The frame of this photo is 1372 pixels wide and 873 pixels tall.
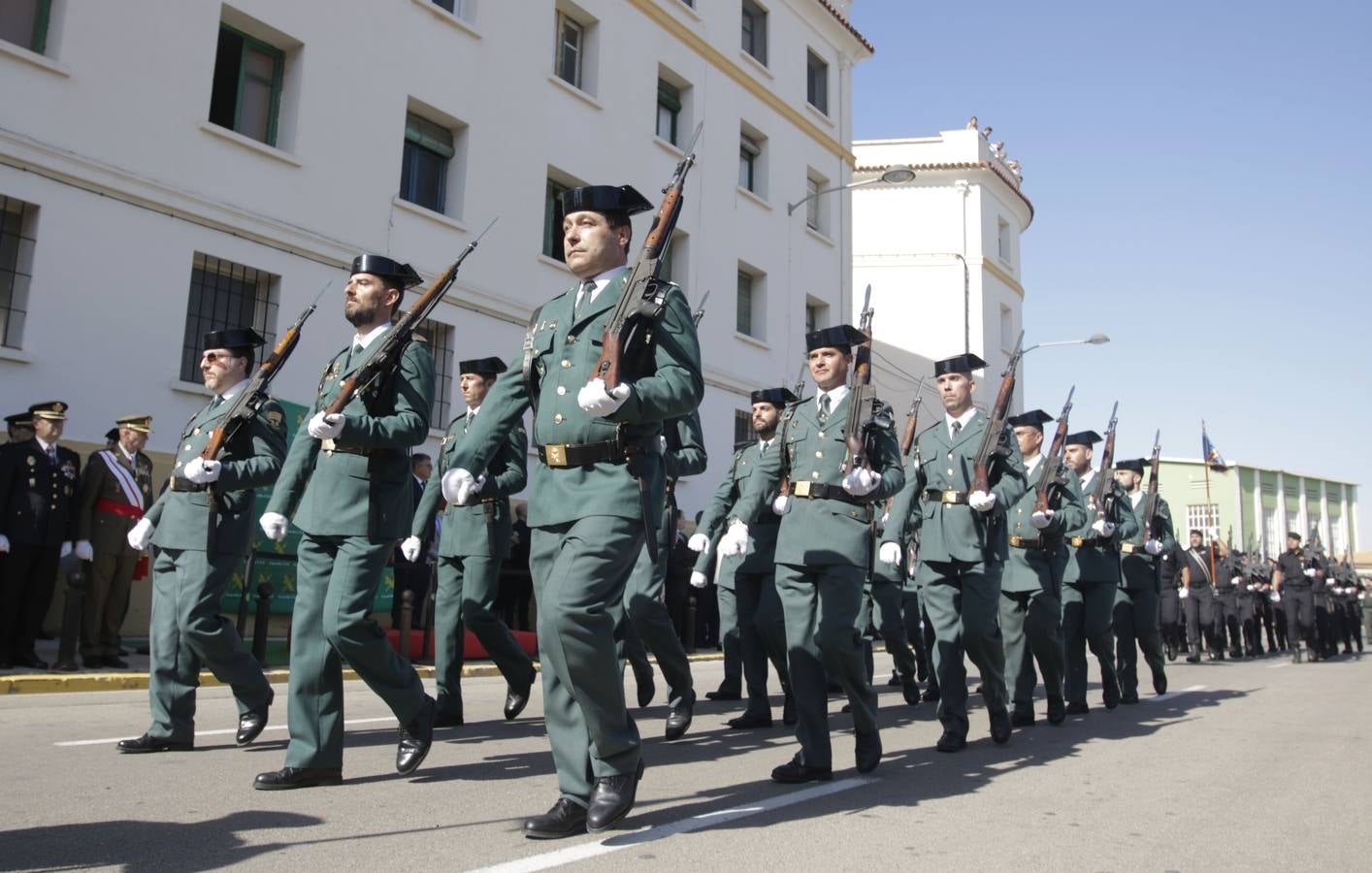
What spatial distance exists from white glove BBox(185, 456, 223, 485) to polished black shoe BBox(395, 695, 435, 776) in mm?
1644

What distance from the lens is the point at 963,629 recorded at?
7051 millimetres

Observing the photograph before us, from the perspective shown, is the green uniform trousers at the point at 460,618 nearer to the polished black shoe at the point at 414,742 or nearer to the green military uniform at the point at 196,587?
the green military uniform at the point at 196,587

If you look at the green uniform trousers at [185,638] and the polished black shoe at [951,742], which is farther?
the polished black shoe at [951,742]

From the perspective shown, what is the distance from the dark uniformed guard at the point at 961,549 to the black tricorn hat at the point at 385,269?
3144 mm

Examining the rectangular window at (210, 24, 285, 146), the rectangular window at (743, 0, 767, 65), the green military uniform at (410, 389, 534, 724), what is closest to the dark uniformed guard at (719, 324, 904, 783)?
the green military uniform at (410, 389, 534, 724)

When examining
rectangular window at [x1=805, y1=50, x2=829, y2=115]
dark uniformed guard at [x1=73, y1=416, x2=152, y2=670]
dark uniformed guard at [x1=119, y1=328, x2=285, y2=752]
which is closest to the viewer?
dark uniformed guard at [x1=119, y1=328, x2=285, y2=752]

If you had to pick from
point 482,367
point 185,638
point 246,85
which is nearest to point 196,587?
point 185,638

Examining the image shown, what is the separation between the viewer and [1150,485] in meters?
14.0

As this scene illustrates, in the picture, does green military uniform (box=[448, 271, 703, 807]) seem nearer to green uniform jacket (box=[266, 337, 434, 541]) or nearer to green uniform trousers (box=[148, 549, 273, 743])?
green uniform jacket (box=[266, 337, 434, 541])

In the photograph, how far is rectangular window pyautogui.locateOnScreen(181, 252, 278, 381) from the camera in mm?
12773

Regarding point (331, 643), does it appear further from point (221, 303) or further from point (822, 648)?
point (221, 303)

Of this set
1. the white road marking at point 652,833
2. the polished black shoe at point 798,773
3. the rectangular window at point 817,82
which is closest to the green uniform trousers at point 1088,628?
the polished black shoe at point 798,773

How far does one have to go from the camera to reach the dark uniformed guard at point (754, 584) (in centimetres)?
787

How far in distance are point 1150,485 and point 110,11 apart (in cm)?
1311
